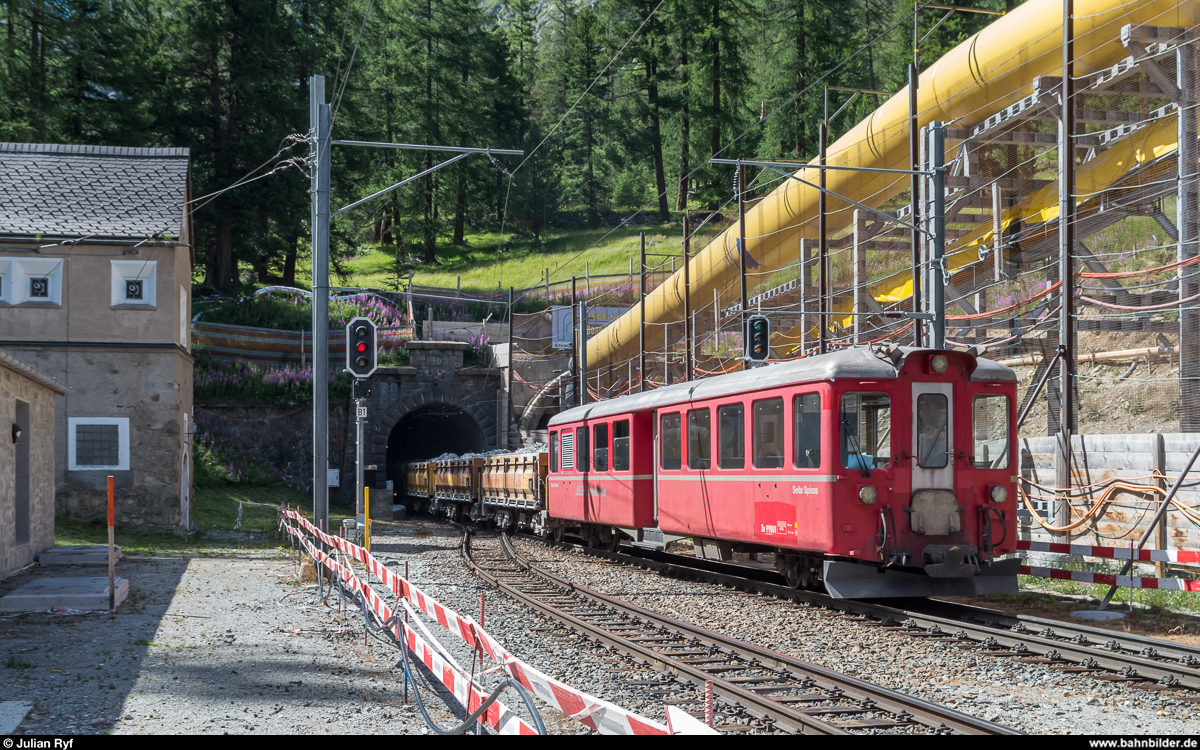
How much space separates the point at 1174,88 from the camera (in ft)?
54.3

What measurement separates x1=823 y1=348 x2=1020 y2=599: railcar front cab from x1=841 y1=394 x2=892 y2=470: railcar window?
0.01 meters

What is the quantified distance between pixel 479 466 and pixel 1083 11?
19.0m

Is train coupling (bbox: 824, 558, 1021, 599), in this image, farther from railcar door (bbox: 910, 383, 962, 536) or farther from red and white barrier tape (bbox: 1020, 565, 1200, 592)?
red and white barrier tape (bbox: 1020, 565, 1200, 592)

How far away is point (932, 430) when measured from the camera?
1201 cm

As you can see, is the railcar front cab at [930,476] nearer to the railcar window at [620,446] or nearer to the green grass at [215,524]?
the railcar window at [620,446]

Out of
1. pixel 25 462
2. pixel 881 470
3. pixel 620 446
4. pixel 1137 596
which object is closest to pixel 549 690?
pixel 881 470

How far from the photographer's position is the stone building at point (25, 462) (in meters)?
14.7

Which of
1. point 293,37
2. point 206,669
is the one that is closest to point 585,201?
point 293,37

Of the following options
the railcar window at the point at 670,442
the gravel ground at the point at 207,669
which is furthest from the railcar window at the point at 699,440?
the gravel ground at the point at 207,669

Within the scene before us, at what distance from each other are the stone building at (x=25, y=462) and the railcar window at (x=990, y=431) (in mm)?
13006

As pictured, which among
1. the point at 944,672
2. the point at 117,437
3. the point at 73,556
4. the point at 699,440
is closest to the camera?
the point at 944,672

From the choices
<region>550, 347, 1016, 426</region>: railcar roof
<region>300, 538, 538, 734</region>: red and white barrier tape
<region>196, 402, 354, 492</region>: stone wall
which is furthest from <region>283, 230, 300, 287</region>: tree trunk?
<region>300, 538, 538, 734</region>: red and white barrier tape

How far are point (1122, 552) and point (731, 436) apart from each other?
16.4 ft

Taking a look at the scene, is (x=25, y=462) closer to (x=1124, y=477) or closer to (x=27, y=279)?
(x=27, y=279)
